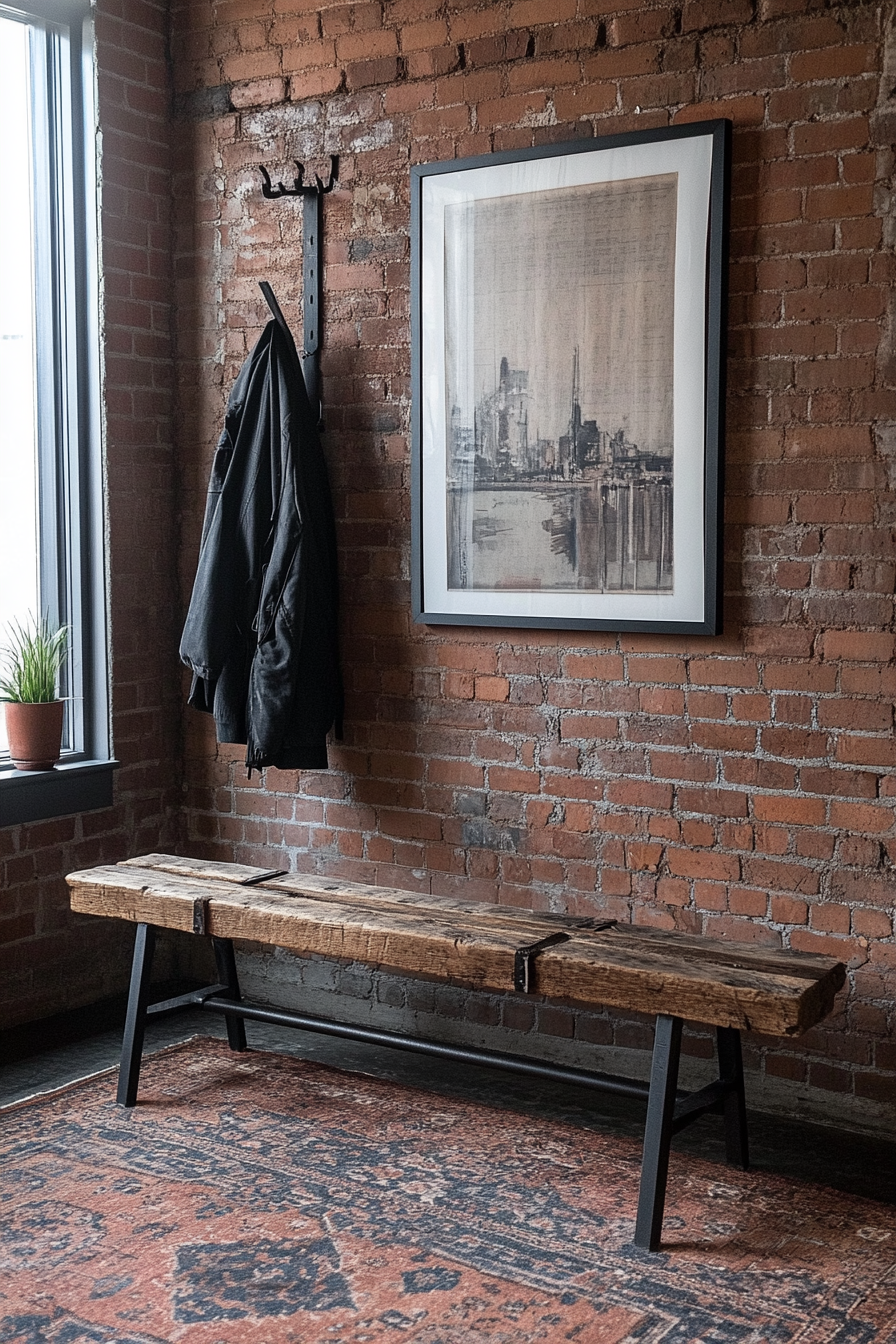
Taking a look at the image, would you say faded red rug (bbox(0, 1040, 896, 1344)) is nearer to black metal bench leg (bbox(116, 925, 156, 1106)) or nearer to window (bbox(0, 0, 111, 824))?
black metal bench leg (bbox(116, 925, 156, 1106))

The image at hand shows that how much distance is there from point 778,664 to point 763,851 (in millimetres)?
452

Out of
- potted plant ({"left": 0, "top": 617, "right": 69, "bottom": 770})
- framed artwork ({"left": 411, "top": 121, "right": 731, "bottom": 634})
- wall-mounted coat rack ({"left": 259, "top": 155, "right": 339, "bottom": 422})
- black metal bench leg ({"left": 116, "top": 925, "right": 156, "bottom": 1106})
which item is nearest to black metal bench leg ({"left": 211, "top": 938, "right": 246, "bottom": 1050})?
black metal bench leg ({"left": 116, "top": 925, "right": 156, "bottom": 1106})

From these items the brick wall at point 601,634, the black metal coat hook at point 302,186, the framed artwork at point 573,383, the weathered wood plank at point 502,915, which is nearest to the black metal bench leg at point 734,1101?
the weathered wood plank at point 502,915

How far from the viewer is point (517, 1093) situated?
342cm

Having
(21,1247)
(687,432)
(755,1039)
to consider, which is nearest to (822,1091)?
(755,1039)

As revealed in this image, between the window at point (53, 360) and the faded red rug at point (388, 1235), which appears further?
the window at point (53, 360)

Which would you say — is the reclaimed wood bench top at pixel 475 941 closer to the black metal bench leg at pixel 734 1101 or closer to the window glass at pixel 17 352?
the black metal bench leg at pixel 734 1101

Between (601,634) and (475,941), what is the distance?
936 millimetres

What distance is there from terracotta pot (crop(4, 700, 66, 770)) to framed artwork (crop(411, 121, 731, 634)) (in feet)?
3.60

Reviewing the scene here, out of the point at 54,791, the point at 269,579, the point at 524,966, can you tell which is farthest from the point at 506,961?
the point at 54,791

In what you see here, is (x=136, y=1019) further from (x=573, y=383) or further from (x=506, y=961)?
(x=573, y=383)

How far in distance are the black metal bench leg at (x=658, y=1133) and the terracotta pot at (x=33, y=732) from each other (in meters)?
2.00

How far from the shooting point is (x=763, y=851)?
327cm

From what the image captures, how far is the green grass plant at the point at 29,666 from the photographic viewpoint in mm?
3811
